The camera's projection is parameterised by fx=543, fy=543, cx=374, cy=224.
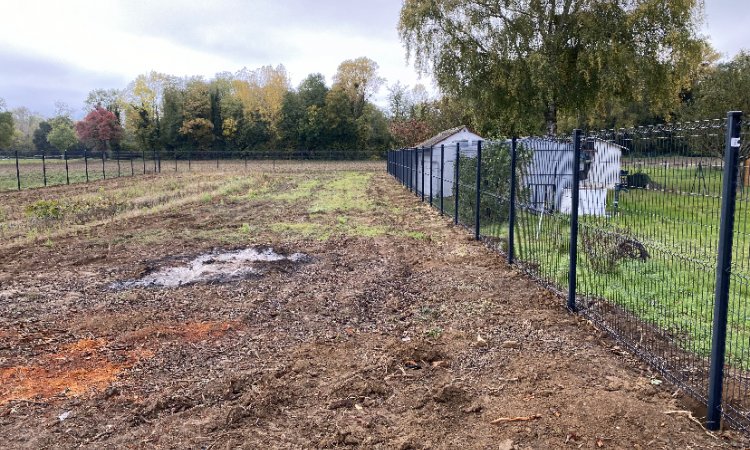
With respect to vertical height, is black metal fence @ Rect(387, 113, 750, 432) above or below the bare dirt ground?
above

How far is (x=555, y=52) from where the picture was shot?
19.0 metres

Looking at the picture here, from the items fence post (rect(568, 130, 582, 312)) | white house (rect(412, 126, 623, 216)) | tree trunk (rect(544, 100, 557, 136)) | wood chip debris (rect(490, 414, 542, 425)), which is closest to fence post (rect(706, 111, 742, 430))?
wood chip debris (rect(490, 414, 542, 425))

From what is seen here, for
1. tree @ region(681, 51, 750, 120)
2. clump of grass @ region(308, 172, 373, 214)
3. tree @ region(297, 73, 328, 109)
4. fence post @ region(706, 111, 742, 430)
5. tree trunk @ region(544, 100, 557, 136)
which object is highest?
tree @ region(297, 73, 328, 109)

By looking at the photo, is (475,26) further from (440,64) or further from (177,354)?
(177,354)

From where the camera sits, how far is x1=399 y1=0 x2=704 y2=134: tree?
17891 millimetres

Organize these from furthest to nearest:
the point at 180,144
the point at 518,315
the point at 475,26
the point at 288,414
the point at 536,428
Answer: the point at 180,144 < the point at 475,26 < the point at 518,315 < the point at 288,414 < the point at 536,428

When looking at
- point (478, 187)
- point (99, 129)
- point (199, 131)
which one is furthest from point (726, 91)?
point (99, 129)

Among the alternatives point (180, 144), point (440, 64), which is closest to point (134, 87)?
point (180, 144)

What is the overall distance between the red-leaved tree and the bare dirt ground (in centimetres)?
6494

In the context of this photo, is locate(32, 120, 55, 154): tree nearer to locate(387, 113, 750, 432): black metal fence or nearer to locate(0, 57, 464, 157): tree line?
locate(0, 57, 464, 157): tree line

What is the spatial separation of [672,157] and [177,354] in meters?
4.08

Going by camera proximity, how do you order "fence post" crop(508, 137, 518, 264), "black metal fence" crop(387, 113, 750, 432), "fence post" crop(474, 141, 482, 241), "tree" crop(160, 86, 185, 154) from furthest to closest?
1. "tree" crop(160, 86, 185, 154)
2. "fence post" crop(474, 141, 482, 241)
3. "fence post" crop(508, 137, 518, 264)
4. "black metal fence" crop(387, 113, 750, 432)

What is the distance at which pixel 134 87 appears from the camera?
214 feet

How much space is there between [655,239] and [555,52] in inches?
655
